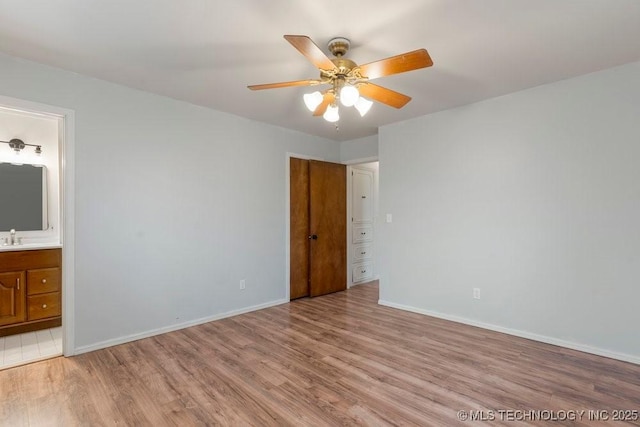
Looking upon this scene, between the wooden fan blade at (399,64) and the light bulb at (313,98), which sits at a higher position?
the wooden fan blade at (399,64)

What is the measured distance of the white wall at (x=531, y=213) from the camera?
2.71m

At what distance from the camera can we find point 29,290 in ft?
11.0

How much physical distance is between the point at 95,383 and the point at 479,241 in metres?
3.75

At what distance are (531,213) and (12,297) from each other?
17.4 ft

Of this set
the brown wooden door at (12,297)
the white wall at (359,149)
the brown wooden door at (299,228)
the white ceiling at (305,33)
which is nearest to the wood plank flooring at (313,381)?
the brown wooden door at (12,297)

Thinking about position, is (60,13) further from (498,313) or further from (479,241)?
(498,313)

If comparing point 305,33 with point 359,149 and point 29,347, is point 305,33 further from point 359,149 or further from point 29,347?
point 29,347

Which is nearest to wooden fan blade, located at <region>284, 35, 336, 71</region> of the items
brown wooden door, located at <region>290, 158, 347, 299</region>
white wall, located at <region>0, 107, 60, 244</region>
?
brown wooden door, located at <region>290, 158, 347, 299</region>

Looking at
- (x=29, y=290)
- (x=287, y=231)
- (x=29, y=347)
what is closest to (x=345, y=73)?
(x=287, y=231)

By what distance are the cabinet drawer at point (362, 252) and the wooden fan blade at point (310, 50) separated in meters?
3.95

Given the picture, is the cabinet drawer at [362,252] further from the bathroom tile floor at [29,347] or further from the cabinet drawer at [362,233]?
the bathroom tile floor at [29,347]

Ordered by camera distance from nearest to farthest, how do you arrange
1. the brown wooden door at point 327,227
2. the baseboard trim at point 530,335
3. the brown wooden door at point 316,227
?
the baseboard trim at point 530,335 < the brown wooden door at point 316,227 < the brown wooden door at point 327,227

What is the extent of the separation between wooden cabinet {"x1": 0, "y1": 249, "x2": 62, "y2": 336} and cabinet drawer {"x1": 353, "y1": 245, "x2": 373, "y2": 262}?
4082 mm

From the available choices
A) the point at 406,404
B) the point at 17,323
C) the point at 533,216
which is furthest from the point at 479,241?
the point at 17,323
